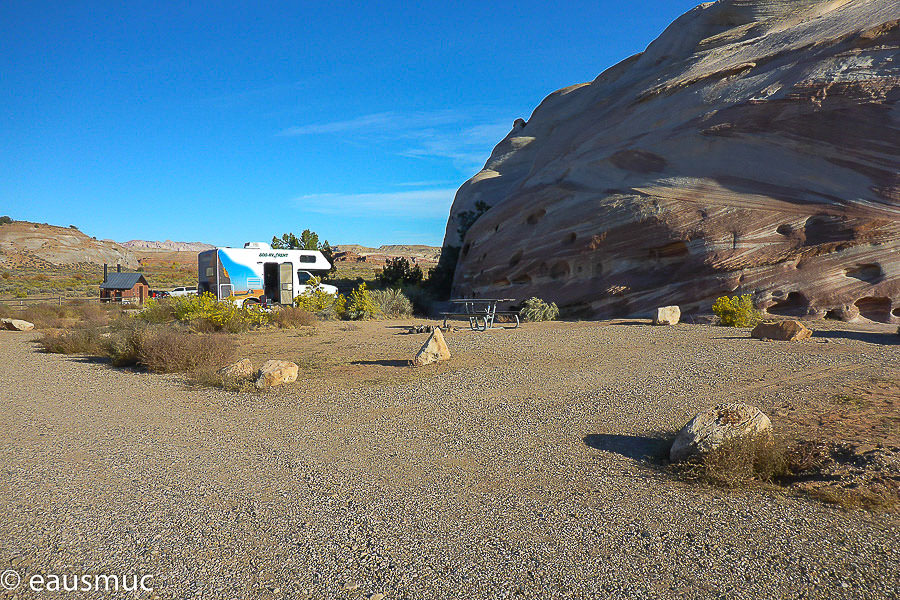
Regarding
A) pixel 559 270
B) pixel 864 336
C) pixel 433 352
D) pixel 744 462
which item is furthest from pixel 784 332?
pixel 559 270

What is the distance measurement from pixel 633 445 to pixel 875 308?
1295cm

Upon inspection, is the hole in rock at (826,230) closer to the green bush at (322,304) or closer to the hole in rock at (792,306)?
the hole in rock at (792,306)

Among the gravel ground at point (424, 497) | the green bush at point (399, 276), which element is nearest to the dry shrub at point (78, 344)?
the gravel ground at point (424, 497)

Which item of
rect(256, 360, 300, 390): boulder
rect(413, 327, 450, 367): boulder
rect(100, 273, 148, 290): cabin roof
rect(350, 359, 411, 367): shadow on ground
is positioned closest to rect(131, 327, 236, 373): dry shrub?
rect(256, 360, 300, 390): boulder

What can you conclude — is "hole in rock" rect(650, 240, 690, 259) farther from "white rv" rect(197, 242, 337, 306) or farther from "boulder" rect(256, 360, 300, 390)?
"white rv" rect(197, 242, 337, 306)

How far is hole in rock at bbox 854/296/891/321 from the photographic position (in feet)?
48.5

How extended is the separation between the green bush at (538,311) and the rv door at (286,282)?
10.4 meters

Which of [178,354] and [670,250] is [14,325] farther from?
[670,250]

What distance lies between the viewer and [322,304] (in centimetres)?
2127

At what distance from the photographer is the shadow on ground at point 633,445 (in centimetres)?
533

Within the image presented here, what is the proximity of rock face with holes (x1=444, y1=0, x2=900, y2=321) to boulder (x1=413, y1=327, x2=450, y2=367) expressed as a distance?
9269 mm

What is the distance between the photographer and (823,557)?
11.3 feet

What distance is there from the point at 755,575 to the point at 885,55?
17.8m

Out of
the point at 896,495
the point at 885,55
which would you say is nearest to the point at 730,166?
the point at 885,55
